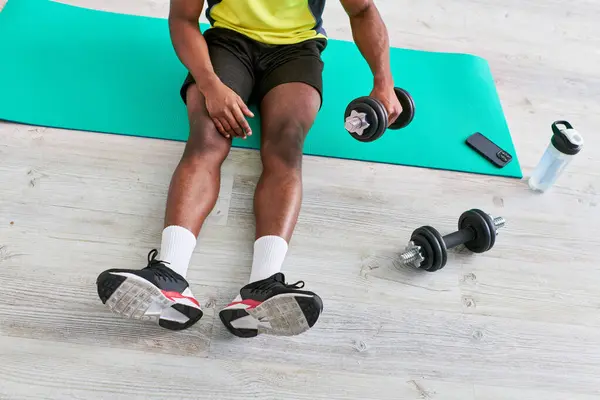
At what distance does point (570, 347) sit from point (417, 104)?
0.79 meters

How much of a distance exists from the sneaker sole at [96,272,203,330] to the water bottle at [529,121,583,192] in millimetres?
987

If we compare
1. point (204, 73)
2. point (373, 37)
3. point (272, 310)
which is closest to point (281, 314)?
point (272, 310)

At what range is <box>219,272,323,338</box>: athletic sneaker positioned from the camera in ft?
3.52

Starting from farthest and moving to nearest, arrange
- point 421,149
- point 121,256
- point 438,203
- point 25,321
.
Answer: point 421,149 → point 438,203 → point 121,256 → point 25,321

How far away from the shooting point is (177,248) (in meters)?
1.20

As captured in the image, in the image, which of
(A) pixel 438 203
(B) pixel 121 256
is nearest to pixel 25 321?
(B) pixel 121 256

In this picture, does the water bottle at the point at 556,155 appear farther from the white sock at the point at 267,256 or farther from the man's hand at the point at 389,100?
the white sock at the point at 267,256

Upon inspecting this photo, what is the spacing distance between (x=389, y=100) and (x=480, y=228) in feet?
1.19

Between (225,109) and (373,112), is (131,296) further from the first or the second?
(373,112)

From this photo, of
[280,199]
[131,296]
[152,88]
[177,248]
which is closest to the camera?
[131,296]

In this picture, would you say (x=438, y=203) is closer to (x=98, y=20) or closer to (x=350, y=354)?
(x=350, y=354)

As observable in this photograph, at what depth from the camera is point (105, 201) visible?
4.57 ft

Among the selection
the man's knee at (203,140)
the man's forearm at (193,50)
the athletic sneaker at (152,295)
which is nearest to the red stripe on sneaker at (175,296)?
the athletic sneaker at (152,295)

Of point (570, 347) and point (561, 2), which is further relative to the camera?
point (561, 2)
